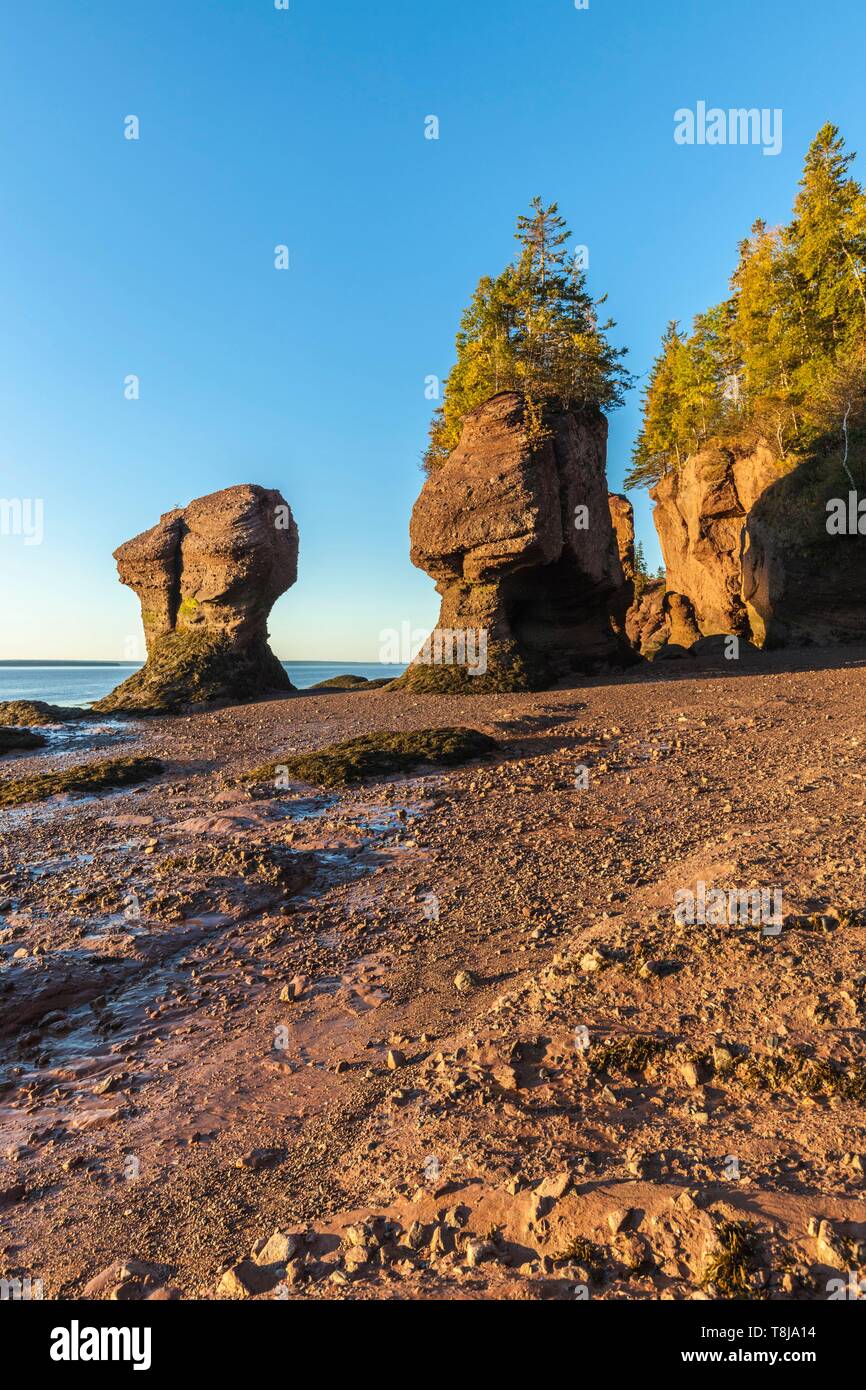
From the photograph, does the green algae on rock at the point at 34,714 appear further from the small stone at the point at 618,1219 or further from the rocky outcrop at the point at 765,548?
the rocky outcrop at the point at 765,548

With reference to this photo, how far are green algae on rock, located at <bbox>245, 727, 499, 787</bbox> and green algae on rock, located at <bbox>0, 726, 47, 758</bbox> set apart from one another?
34.5ft

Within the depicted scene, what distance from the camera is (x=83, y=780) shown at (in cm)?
1494

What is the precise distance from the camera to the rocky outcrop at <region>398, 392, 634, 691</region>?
26125 mm

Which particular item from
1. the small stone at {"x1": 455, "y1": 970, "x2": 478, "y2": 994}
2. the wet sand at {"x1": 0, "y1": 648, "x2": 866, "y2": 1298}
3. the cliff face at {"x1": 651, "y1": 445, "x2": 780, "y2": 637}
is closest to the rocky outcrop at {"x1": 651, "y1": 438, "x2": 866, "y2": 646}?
the cliff face at {"x1": 651, "y1": 445, "x2": 780, "y2": 637}

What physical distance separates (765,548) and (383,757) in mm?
31610

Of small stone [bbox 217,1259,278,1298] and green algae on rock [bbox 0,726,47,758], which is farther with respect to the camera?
green algae on rock [bbox 0,726,47,758]

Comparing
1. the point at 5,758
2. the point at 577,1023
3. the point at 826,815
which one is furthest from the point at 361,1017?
the point at 5,758

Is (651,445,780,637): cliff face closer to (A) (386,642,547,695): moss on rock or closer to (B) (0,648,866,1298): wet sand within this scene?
(A) (386,642,547,695): moss on rock

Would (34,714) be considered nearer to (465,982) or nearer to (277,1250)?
(465,982)

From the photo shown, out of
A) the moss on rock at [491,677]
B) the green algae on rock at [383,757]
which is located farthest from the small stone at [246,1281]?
the moss on rock at [491,677]

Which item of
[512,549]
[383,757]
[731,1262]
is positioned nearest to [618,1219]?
[731,1262]

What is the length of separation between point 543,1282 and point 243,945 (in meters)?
5.34

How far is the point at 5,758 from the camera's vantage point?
2005 cm

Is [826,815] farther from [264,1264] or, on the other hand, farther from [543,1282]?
[264,1264]
